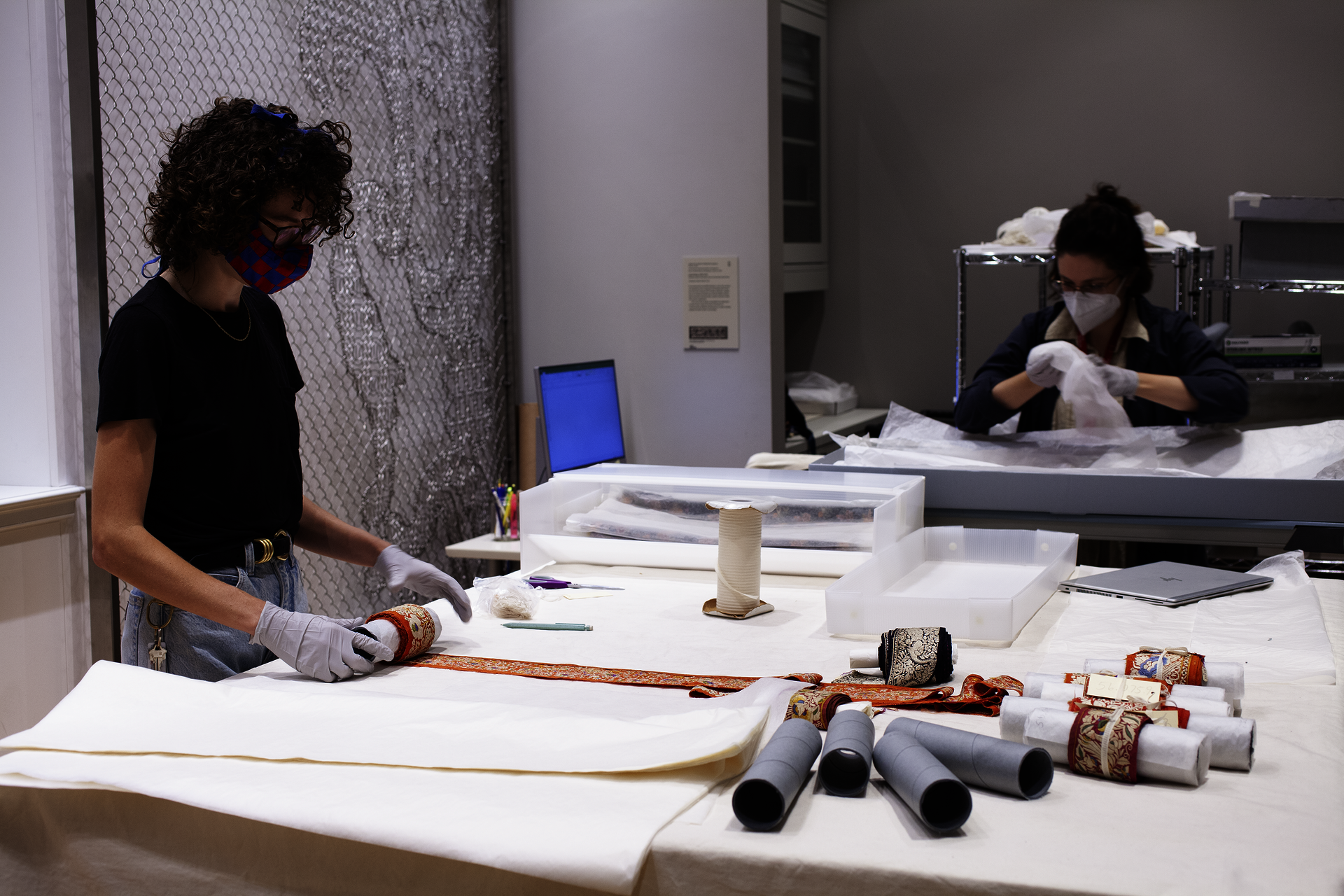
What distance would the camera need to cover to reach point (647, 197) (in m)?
A: 3.80

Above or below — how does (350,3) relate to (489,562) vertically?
above

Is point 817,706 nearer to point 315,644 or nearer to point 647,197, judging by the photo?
point 315,644

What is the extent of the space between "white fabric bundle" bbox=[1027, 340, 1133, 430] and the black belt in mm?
1774

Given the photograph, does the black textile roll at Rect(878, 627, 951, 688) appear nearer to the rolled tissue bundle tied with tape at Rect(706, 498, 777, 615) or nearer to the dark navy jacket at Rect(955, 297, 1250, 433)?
the rolled tissue bundle tied with tape at Rect(706, 498, 777, 615)

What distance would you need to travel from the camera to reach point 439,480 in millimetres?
3730

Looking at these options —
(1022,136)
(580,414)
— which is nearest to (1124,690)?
(580,414)

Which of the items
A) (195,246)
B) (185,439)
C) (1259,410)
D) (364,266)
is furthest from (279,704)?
(1259,410)

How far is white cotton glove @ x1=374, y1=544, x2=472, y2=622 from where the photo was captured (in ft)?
5.72

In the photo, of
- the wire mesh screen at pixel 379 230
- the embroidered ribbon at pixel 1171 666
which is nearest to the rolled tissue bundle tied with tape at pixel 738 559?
the embroidered ribbon at pixel 1171 666

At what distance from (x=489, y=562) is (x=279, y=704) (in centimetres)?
270

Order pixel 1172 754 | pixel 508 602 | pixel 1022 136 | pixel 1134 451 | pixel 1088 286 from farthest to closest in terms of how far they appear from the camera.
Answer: pixel 1022 136 < pixel 1088 286 < pixel 1134 451 < pixel 508 602 < pixel 1172 754

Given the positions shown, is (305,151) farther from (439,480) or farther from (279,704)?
(439,480)

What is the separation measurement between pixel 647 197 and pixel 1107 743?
3.02 metres

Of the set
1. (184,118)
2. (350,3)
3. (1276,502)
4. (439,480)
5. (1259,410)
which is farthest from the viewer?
(1259,410)
